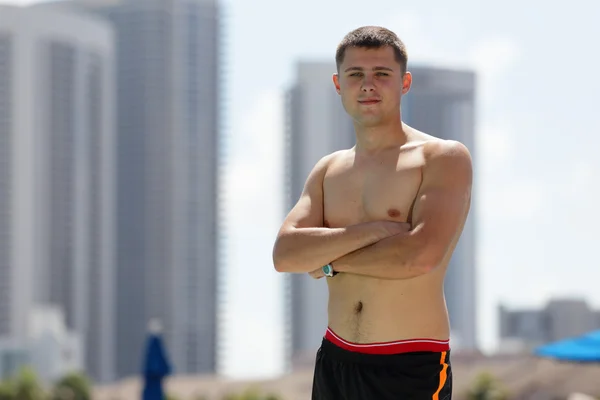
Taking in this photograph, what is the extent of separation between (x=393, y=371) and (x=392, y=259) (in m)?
0.30

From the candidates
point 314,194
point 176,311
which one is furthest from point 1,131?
point 314,194

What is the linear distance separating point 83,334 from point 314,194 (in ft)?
383

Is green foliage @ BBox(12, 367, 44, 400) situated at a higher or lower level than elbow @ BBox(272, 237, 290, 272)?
lower

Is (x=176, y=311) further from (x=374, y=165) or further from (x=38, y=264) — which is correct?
(x=374, y=165)

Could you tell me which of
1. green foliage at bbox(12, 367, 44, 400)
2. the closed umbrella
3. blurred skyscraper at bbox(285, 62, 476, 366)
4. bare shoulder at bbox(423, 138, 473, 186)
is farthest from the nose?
blurred skyscraper at bbox(285, 62, 476, 366)

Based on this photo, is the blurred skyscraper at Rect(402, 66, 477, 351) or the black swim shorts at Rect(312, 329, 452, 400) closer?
the black swim shorts at Rect(312, 329, 452, 400)

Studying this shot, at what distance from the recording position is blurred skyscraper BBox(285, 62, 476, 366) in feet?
422

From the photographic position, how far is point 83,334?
388 ft

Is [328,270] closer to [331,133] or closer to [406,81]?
[406,81]

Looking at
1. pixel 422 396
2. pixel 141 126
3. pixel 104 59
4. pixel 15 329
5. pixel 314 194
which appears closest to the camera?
pixel 422 396

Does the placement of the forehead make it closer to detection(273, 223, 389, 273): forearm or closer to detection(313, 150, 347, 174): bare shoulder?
detection(313, 150, 347, 174): bare shoulder

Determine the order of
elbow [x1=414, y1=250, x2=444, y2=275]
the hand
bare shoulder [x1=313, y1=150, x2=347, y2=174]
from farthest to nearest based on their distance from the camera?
bare shoulder [x1=313, y1=150, x2=347, y2=174], the hand, elbow [x1=414, y1=250, x2=444, y2=275]

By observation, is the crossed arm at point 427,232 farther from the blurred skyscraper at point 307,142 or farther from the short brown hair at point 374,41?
the blurred skyscraper at point 307,142

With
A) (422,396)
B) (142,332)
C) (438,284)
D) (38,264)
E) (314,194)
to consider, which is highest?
(314,194)
